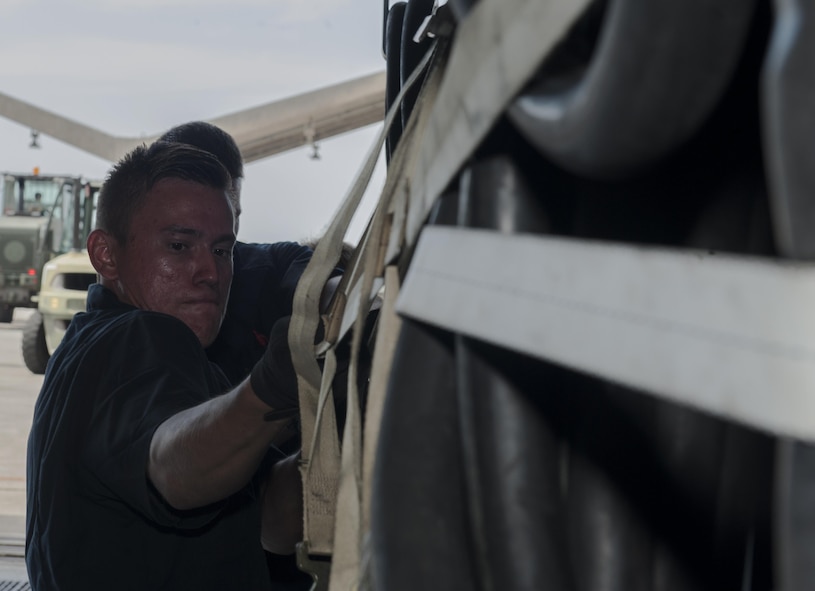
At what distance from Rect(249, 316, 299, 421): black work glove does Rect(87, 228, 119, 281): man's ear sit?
858 millimetres

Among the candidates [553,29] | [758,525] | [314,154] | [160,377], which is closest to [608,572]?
[758,525]

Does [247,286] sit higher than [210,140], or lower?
lower

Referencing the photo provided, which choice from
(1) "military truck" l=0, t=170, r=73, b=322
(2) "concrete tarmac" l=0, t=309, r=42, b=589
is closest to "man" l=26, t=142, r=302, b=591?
(2) "concrete tarmac" l=0, t=309, r=42, b=589

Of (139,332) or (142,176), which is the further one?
(142,176)

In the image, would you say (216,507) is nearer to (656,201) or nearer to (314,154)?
(656,201)

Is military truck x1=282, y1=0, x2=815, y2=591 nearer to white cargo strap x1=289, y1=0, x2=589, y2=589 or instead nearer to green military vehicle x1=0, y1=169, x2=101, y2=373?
white cargo strap x1=289, y1=0, x2=589, y2=589

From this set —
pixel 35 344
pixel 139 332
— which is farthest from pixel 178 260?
pixel 35 344

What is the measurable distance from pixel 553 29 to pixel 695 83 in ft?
0.38

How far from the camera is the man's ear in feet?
7.66

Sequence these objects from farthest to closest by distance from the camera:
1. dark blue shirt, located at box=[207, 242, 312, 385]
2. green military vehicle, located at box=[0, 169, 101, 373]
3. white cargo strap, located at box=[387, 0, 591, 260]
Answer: green military vehicle, located at box=[0, 169, 101, 373]
dark blue shirt, located at box=[207, 242, 312, 385]
white cargo strap, located at box=[387, 0, 591, 260]

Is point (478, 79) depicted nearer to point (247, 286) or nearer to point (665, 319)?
point (665, 319)

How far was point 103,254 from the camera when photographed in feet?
7.73

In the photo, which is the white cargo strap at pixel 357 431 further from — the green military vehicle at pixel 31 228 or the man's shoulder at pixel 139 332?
the green military vehicle at pixel 31 228

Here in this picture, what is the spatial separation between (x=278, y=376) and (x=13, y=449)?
22.0 ft
